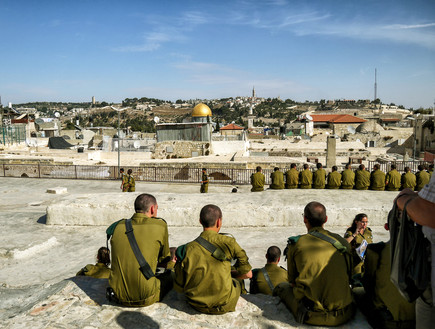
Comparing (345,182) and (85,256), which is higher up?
(345,182)

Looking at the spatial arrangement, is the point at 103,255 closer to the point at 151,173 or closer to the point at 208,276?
the point at 208,276

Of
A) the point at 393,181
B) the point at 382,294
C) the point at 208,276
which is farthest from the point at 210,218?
the point at 393,181

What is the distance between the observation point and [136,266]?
353cm

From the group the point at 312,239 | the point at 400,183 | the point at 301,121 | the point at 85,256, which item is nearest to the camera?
the point at 312,239

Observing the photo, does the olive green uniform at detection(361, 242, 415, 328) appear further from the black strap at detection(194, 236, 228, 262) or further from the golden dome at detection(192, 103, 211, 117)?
the golden dome at detection(192, 103, 211, 117)

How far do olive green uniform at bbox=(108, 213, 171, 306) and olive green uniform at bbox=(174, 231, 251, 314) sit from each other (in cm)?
28

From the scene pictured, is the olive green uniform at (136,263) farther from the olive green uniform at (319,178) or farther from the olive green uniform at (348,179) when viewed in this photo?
the olive green uniform at (348,179)

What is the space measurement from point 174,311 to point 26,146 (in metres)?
38.8

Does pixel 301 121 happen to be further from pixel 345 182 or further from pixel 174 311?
pixel 174 311

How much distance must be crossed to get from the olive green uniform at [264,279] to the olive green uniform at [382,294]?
1.12m

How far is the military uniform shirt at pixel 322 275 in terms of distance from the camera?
10.5 ft

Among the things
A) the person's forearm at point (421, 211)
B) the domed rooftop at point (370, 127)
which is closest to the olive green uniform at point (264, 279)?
the person's forearm at point (421, 211)

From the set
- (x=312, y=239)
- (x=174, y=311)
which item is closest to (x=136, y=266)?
(x=174, y=311)

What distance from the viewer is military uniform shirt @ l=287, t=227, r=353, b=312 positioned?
126 inches
